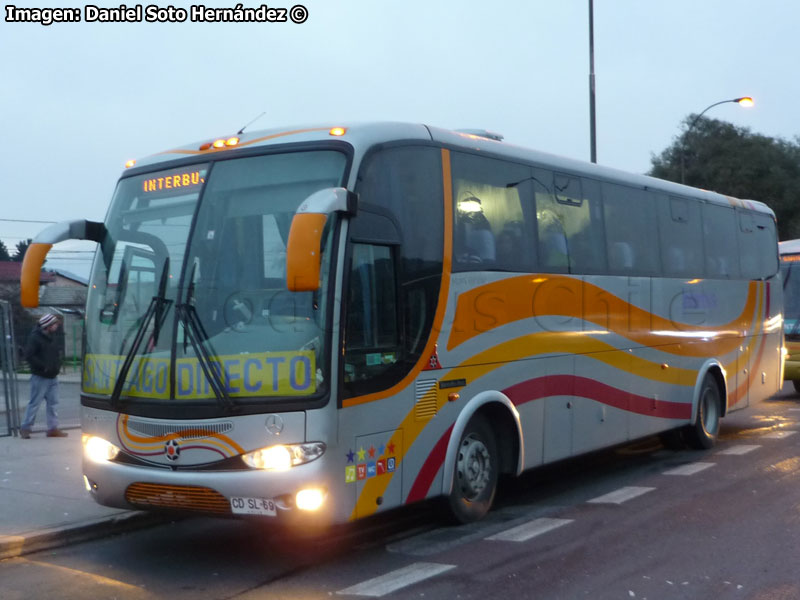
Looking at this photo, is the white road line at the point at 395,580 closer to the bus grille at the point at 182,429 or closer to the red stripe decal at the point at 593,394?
the bus grille at the point at 182,429

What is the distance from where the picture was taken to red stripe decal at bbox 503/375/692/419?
9.05 metres

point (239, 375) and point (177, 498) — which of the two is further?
point (177, 498)

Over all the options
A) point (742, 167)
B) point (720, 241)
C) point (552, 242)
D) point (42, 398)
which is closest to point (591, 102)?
point (720, 241)

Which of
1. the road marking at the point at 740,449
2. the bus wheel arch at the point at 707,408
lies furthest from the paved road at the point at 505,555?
the bus wheel arch at the point at 707,408

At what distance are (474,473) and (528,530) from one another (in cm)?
66

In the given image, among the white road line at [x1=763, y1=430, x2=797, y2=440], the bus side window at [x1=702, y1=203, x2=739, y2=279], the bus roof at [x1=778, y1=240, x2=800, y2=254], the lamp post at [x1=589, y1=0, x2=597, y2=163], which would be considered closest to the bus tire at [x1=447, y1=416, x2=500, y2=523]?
the bus side window at [x1=702, y1=203, x2=739, y2=279]

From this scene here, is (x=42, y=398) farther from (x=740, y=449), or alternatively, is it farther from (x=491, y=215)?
(x=740, y=449)

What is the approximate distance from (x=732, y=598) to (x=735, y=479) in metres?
4.62

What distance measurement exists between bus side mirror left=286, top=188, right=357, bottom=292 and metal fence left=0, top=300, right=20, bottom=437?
8.75 meters

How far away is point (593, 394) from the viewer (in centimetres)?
1025

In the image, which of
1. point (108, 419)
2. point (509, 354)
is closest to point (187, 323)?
point (108, 419)

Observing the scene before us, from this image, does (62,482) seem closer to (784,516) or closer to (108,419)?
(108,419)

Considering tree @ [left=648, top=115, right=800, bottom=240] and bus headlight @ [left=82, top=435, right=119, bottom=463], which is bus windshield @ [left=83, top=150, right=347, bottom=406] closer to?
bus headlight @ [left=82, top=435, right=119, bottom=463]

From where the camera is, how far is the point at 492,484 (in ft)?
28.2
